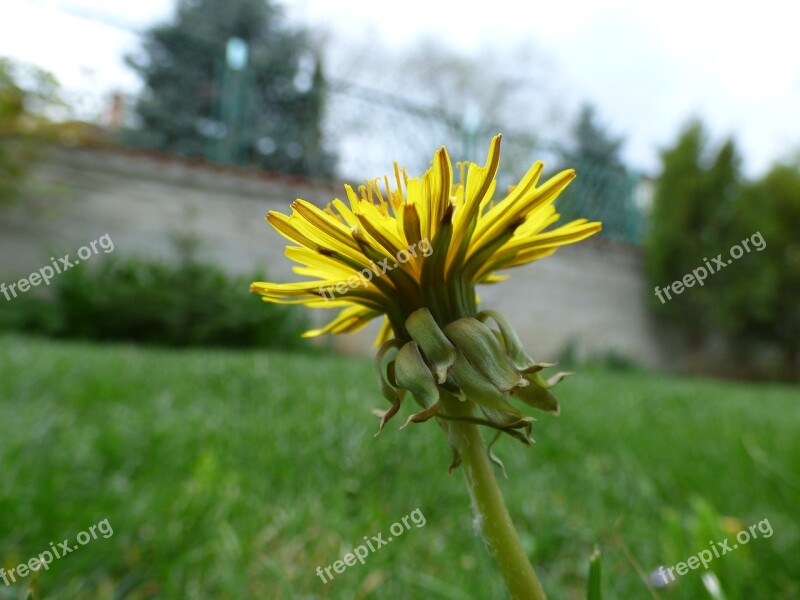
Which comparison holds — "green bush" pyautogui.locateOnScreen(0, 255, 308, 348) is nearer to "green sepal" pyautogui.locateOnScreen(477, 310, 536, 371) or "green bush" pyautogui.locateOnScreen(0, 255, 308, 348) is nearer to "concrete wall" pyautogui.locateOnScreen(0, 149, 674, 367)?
"concrete wall" pyautogui.locateOnScreen(0, 149, 674, 367)

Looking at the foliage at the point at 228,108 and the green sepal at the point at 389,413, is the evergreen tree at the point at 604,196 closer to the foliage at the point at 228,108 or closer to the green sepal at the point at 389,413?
the foliage at the point at 228,108

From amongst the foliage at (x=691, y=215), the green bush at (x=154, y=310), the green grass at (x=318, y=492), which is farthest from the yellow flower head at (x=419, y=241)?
the foliage at (x=691, y=215)

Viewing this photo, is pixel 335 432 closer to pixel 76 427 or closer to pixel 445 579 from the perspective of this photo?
pixel 76 427

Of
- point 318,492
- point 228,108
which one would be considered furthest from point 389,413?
point 228,108

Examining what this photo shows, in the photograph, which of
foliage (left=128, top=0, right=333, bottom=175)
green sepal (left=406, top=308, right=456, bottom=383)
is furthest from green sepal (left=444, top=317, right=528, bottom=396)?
foliage (left=128, top=0, right=333, bottom=175)

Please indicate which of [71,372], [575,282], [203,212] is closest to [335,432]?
[71,372]
